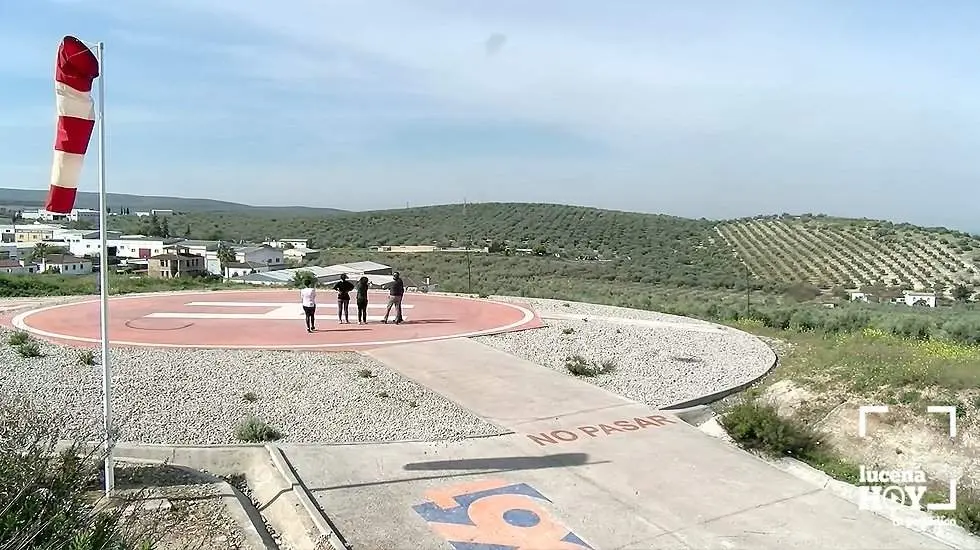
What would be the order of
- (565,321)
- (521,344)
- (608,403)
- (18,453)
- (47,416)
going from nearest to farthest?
1. (18,453)
2. (47,416)
3. (608,403)
4. (521,344)
5. (565,321)

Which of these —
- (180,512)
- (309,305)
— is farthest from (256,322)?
(180,512)

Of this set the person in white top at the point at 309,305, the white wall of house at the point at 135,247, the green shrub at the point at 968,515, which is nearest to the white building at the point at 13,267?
the white wall of house at the point at 135,247

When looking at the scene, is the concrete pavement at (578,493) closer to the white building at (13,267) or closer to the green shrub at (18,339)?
the green shrub at (18,339)

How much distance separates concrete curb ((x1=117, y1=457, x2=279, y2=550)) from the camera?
6.18 m

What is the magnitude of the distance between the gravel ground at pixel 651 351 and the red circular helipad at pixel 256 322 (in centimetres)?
126

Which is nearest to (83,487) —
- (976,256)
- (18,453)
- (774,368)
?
(18,453)

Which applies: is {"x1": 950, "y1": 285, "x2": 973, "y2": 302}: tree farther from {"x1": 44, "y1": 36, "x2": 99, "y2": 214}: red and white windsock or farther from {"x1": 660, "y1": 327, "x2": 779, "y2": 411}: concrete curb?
{"x1": 44, "y1": 36, "x2": 99, "y2": 214}: red and white windsock

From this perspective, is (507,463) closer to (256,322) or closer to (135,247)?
(256,322)

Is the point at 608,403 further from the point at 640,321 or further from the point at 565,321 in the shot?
the point at 640,321

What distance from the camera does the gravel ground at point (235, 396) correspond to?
9.23 m

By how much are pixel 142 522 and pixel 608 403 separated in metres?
6.60

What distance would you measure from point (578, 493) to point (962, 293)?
3606 cm

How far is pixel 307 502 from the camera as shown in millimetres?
6820

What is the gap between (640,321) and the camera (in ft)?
64.5
